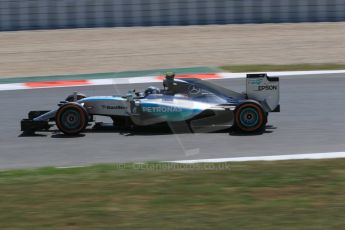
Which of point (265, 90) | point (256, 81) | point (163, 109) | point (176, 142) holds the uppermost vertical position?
point (256, 81)

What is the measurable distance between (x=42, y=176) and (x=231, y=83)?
25.5 ft

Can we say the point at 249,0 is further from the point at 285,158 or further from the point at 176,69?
the point at 285,158

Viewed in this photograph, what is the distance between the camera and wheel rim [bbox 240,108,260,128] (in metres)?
10.7

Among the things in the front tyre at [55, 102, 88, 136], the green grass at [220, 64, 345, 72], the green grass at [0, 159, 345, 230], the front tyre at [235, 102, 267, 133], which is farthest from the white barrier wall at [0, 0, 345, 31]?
the green grass at [0, 159, 345, 230]

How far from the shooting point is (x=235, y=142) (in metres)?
10.4

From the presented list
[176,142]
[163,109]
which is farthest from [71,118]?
[176,142]

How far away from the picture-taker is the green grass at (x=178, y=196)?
20.7 feet

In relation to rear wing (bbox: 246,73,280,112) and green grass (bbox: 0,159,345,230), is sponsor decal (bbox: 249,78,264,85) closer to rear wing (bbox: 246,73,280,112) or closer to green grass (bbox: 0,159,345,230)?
rear wing (bbox: 246,73,280,112)

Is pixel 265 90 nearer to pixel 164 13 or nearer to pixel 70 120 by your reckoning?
pixel 70 120

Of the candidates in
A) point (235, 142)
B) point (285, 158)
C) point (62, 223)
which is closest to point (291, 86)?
point (235, 142)

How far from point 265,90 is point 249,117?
0.56 metres

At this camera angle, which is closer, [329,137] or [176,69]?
[329,137]

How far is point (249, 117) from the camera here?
35.3ft

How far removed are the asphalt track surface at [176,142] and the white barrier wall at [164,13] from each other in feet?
32.6
